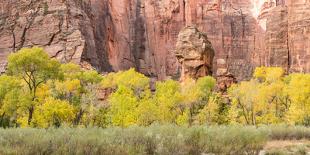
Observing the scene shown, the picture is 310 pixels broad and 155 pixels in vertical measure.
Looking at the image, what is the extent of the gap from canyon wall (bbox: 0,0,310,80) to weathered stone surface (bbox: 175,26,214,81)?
3066mm

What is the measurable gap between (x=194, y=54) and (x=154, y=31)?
54.7m

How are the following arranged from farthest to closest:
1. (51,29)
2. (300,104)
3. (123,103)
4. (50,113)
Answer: (51,29) → (123,103) → (300,104) → (50,113)

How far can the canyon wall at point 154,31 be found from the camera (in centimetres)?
7994

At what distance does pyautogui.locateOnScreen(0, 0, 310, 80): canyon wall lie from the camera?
79.9m

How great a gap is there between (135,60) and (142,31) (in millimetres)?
8920

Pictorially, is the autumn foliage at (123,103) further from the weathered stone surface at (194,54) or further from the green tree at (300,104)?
the weathered stone surface at (194,54)

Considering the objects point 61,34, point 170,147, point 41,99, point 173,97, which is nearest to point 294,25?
point 61,34

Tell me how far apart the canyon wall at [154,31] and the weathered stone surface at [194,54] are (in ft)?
10.1

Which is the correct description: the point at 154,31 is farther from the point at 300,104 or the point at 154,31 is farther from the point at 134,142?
the point at 134,142

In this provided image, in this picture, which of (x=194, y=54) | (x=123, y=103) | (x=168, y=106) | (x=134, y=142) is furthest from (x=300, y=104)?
(x=134, y=142)

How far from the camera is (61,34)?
78125 millimetres

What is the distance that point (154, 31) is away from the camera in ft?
377

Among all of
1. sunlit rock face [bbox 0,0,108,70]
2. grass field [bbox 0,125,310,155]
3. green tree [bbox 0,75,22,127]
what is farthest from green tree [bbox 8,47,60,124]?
sunlit rock face [bbox 0,0,108,70]

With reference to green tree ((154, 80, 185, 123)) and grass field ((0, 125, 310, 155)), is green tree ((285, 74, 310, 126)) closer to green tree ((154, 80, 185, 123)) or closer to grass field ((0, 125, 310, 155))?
green tree ((154, 80, 185, 123))
